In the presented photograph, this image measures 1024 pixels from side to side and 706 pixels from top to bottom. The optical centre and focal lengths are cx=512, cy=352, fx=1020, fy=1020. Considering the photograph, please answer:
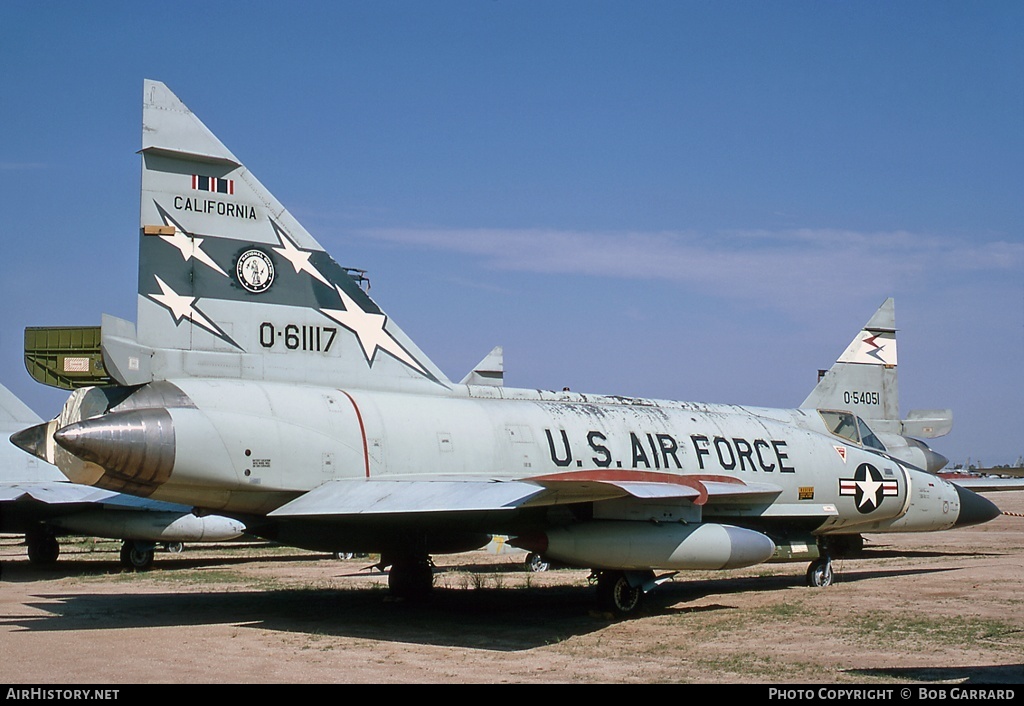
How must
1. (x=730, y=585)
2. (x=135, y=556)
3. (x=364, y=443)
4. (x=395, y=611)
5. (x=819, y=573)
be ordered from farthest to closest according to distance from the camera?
1. (x=135, y=556)
2. (x=730, y=585)
3. (x=819, y=573)
4. (x=395, y=611)
5. (x=364, y=443)

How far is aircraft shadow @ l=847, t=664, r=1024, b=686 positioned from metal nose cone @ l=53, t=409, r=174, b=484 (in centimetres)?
645

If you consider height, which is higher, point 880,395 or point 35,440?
point 880,395

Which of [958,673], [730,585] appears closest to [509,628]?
[958,673]

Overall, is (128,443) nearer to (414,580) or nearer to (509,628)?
(509,628)

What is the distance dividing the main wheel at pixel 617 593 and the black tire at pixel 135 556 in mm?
10368

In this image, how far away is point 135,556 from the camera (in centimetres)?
1855

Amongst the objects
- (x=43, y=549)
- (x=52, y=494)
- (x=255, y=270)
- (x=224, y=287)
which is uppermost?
(x=255, y=270)

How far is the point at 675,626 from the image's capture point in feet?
35.8

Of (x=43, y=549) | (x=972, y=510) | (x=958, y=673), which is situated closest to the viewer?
(x=958, y=673)

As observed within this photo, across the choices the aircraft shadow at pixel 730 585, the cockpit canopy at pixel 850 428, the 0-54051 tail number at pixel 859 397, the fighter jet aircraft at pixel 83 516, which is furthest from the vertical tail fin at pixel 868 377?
the fighter jet aircraft at pixel 83 516

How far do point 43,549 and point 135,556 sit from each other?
2.25m

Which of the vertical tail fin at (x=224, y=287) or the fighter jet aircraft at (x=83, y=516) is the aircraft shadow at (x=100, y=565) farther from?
the vertical tail fin at (x=224, y=287)
